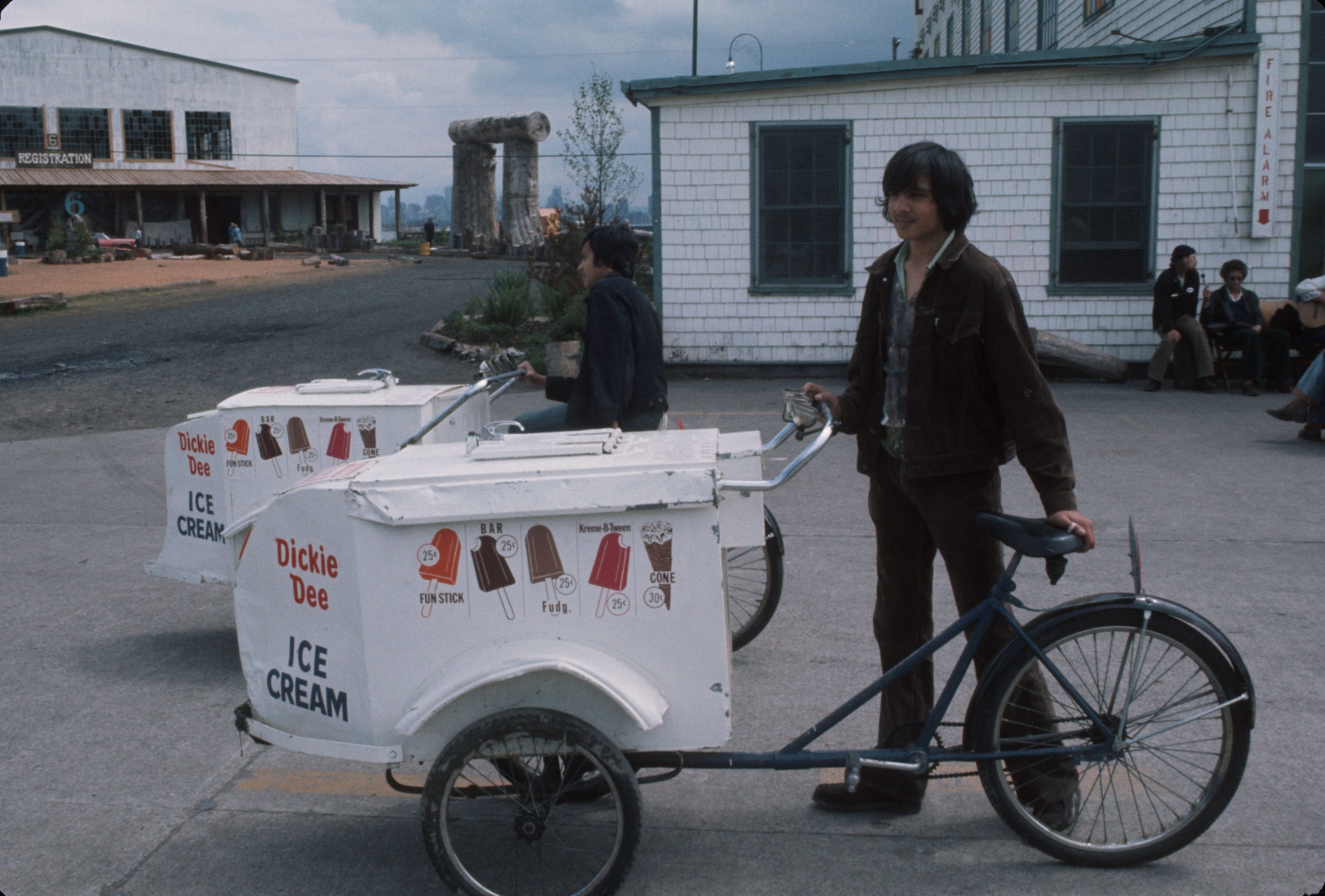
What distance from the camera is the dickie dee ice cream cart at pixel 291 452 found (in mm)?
5180

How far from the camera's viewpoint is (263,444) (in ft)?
17.4

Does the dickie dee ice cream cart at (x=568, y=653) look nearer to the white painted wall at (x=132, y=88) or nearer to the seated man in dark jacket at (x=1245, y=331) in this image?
the seated man in dark jacket at (x=1245, y=331)

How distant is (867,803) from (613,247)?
2606 millimetres

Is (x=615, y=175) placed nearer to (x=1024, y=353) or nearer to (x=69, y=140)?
(x=1024, y=353)

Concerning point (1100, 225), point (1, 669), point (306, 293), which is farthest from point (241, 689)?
point (306, 293)

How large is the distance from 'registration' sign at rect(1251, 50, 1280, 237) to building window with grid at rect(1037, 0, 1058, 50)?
7.11m

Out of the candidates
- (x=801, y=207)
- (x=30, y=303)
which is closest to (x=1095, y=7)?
(x=801, y=207)

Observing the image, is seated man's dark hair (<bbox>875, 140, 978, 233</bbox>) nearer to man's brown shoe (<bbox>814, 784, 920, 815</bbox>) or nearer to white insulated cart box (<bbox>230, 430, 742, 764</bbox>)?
white insulated cart box (<bbox>230, 430, 742, 764</bbox>)

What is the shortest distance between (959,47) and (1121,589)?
1001 inches

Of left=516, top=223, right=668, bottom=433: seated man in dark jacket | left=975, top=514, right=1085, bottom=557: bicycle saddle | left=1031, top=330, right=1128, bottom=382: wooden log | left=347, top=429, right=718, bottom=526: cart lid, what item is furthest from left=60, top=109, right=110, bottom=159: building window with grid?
left=975, top=514, right=1085, bottom=557: bicycle saddle

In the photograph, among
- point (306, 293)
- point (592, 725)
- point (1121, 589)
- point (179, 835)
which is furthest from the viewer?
point (306, 293)

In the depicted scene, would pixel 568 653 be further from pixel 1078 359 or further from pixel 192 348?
pixel 192 348

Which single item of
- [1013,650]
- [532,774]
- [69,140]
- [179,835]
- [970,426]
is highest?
[69,140]

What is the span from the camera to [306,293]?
25.7 meters
